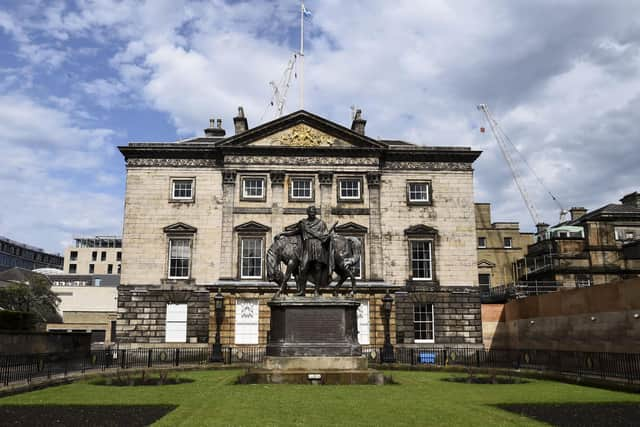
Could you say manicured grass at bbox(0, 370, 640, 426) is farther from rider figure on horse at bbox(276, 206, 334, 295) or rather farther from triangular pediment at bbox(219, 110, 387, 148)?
triangular pediment at bbox(219, 110, 387, 148)

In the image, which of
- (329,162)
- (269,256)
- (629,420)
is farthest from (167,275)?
(629,420)

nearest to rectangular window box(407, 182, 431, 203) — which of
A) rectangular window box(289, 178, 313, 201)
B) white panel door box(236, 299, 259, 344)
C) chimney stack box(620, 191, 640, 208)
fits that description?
rectangular window box(289, 178, 313, 201)

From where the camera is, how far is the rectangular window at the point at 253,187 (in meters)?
34.7

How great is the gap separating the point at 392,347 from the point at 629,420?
20.3 meters

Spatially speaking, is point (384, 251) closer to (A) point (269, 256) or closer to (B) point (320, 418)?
(A) point (269, 256)

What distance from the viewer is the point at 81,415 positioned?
1129 cm

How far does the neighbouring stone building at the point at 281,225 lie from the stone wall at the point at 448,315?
6 centimetres

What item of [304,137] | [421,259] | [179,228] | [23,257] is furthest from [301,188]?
[23,257]

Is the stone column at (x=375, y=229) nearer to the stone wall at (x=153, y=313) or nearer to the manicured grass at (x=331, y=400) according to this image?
the stone wall at (x=153, y=313)

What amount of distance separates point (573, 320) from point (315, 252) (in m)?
14.6

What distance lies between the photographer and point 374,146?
3500 centimetres

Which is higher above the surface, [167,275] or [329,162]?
Answer: [329,162]

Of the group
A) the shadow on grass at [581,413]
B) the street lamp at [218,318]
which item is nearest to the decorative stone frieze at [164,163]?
the street lamp at [218,318]

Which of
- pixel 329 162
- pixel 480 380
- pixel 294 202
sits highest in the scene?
pixel 329 162
